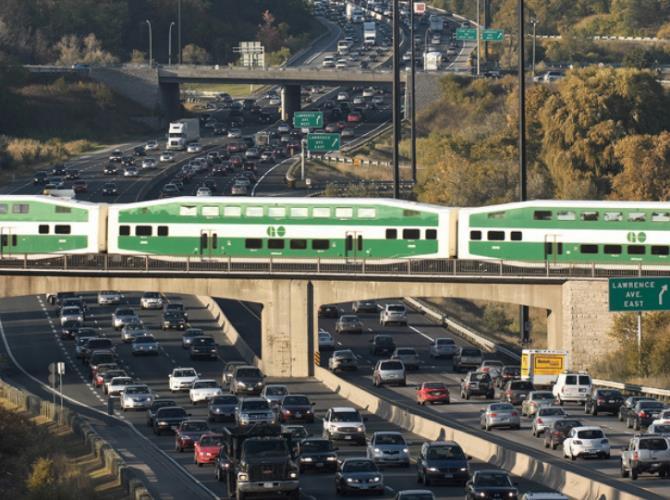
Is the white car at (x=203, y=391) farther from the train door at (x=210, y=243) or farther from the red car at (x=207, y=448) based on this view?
the red car at (x=207, y=448)

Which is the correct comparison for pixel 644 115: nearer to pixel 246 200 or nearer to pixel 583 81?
pixel 583 81

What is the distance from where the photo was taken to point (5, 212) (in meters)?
94.2

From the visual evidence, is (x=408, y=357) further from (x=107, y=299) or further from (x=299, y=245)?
(x=107, y=299)

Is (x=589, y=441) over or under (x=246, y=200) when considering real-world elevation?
under

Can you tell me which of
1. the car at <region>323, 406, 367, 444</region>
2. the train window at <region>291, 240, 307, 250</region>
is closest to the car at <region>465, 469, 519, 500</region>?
the car at <region>323, 406, 367, 444</region>

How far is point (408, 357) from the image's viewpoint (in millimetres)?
94562

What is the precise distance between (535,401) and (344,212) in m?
20.1

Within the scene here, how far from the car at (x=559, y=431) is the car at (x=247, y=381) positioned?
21566mm

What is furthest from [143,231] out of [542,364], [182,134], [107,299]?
[182,134]

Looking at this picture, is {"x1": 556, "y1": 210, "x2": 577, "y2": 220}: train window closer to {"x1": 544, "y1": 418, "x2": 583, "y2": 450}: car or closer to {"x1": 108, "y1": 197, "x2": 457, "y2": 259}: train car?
{"x1": 108, "y1": 197, "x2": 457, "y2": 259}: train car

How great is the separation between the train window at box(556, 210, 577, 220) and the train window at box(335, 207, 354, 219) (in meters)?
9.89

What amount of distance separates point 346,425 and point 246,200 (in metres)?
27.5

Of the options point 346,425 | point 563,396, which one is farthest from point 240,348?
point 346,425

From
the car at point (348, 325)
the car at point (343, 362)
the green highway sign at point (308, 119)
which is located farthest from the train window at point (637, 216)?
the green highway sign at point (308, 119)
